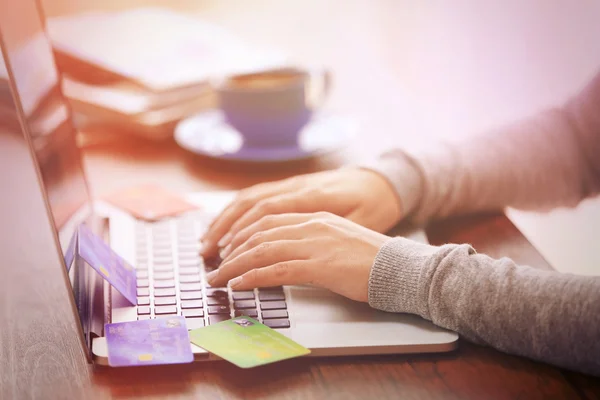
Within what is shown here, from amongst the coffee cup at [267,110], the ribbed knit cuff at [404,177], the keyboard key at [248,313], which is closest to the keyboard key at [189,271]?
the keyboard key at [248,313]

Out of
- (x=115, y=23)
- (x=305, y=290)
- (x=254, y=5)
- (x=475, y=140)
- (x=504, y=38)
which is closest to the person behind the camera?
(x=305, y=290)

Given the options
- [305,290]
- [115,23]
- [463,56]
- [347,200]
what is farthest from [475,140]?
[463,56]

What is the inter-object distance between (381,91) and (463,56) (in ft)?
3.47

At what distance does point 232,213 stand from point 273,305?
0.56ft

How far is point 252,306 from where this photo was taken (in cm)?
69

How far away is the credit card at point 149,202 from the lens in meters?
0.93

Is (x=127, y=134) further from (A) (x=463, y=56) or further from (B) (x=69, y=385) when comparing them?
(A) (x=463, y=56)

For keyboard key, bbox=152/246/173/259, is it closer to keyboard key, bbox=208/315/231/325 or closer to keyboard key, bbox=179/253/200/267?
keyboard key, bbox=179/253/200/267

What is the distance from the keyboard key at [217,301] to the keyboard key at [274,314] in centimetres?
4

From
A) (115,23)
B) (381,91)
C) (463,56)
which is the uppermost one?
(115,23)

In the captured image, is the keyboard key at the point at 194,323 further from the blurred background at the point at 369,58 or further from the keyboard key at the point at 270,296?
the blurred background at the point at 369,58

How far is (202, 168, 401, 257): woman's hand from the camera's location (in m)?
0.81

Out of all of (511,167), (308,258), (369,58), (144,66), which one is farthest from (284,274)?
(369,58)

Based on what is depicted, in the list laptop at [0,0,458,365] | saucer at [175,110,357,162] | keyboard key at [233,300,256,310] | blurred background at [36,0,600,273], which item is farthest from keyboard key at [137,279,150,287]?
blurred background at [36,0,600,273]
